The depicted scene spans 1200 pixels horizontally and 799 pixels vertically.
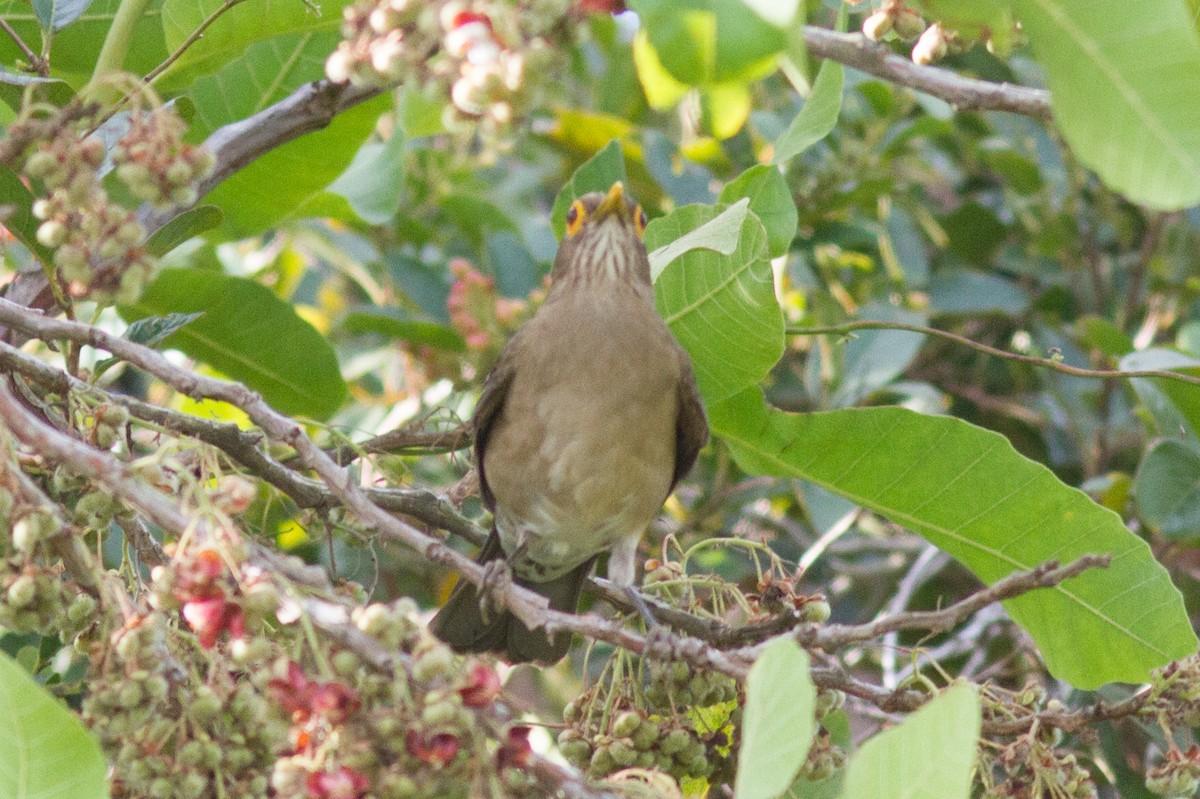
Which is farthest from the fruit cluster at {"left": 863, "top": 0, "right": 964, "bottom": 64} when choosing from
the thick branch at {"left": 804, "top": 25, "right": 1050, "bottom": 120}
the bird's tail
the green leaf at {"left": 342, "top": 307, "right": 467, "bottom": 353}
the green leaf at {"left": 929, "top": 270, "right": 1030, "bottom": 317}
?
the green leaf at {"left": 929, "top": 270, "right": 1030, "bottom": 317}

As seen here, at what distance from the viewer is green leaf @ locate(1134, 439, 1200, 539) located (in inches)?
168

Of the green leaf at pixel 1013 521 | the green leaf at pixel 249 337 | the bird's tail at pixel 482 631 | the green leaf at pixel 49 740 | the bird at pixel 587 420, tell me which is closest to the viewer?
the green leaf at pixel 49 740

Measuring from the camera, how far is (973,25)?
1.72m

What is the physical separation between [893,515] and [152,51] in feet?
7.64

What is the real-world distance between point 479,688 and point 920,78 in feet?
6.72

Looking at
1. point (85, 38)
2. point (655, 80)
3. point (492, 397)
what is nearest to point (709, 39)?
point (655, 80)

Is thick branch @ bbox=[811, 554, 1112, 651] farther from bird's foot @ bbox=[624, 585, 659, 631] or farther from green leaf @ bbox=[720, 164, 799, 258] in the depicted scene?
green leaf @ bbox=[720, 164, 799, 258]

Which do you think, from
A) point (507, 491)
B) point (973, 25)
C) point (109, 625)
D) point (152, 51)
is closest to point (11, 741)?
point (109, 625)

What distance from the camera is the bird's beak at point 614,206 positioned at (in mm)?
4457

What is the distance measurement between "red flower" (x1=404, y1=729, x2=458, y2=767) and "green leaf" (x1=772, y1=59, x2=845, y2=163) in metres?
1.94

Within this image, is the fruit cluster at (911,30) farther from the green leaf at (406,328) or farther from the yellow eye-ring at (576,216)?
the green leaf at (406,328)

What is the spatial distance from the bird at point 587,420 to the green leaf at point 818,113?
3.40 ft

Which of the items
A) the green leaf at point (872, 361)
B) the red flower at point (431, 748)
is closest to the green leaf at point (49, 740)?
the red flower at point (431, 748)

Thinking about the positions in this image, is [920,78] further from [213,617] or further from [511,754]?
[213,617]
